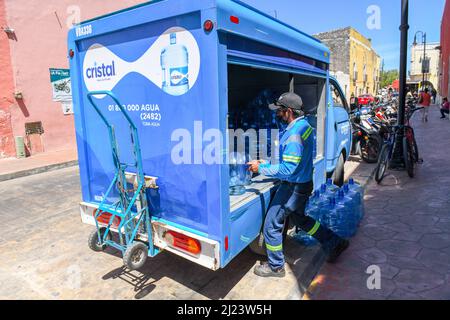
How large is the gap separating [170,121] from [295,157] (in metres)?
1.14

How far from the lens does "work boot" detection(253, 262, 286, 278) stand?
11.1 feet

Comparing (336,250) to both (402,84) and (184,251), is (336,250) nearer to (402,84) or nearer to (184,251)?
(184,251)

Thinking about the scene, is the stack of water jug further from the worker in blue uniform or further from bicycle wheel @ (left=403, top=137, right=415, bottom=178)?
bicycle wheel @ (left=403, top=137, right=415, bottom=178)

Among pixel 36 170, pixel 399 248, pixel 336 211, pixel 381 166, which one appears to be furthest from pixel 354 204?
pixel 36 170

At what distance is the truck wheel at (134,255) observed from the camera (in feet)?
9.09

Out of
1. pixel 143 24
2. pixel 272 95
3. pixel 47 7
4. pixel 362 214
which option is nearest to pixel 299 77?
pixel 272 95

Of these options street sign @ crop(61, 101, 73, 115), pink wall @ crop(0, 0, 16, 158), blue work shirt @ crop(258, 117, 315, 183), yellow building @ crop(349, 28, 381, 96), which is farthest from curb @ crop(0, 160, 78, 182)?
yellow building @ crop(349, 28, 381, 96)

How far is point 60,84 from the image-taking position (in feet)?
36.4

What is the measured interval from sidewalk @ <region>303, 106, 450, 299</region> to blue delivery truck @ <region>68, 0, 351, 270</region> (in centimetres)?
98

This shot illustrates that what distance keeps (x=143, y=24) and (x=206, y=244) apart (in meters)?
1.90

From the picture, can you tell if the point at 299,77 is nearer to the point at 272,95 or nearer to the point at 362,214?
the point at 272,95

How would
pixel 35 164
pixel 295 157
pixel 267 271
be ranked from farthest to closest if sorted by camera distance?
pixel 35 164
pixel 267 271
pixel 295 157

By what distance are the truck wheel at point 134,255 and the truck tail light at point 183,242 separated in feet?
0.72

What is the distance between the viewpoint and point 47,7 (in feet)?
34.4
